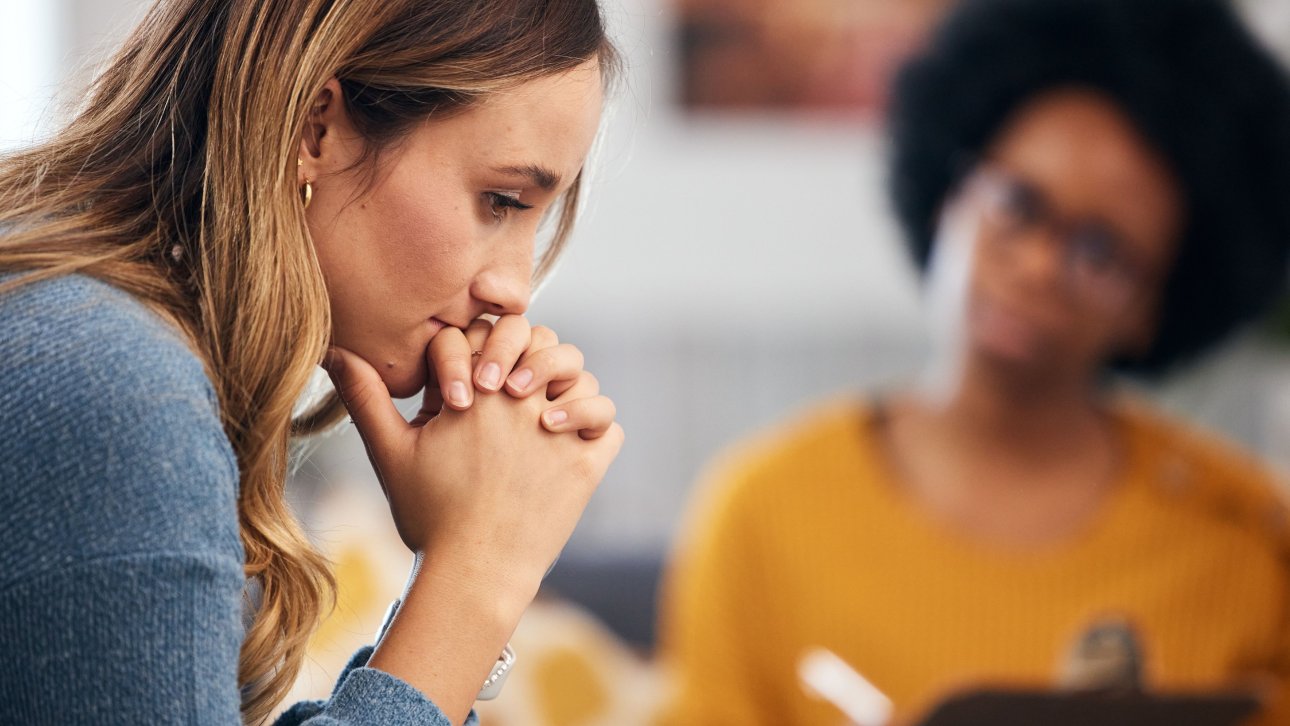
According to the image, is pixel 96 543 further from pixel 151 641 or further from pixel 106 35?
pixel 106 35

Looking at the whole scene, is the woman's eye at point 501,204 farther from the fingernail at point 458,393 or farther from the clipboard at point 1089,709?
the clipboard at point 1089,709

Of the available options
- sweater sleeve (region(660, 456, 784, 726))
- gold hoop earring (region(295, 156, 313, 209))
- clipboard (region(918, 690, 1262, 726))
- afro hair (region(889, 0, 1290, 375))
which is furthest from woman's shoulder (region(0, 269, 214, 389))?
afro hair (region(889, 0, 1290, 375))

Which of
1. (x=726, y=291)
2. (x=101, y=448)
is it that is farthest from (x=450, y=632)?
(x=726, y=291)

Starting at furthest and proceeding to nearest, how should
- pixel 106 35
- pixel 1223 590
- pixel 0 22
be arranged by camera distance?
pixel 0 22 → pixel 1223 590 → pixel 106 35

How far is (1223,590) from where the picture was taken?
5.52 feet

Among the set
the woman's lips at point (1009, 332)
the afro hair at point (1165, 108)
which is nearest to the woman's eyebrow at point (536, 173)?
the woman's lips at point (1009, 332)

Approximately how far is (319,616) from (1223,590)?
1.29 metres

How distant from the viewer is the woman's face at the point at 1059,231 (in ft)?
5.38

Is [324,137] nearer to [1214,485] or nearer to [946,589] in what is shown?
[946,589]

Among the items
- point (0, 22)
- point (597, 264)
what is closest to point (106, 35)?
point (0, 22)

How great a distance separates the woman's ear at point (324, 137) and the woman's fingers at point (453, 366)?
0.12m

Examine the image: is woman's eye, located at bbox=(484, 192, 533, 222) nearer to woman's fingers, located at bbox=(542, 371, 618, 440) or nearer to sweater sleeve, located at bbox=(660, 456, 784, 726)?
woman's fingers, located at bbox=(542, 371, 618, 440)

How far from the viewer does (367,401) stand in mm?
789

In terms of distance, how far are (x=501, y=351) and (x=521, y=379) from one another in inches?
0.8
